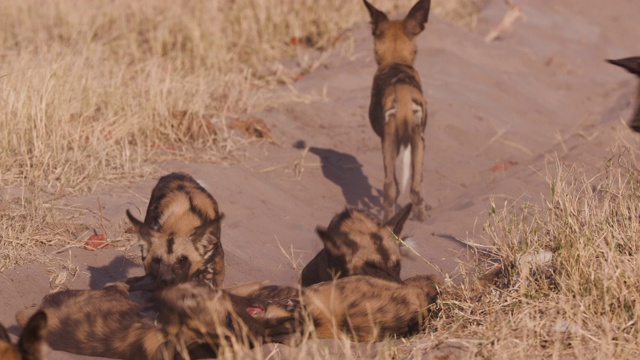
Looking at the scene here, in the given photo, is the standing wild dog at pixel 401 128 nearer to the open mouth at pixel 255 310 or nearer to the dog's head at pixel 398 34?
the dog's head at pixel 398 34

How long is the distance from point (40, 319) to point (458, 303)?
1827 mm

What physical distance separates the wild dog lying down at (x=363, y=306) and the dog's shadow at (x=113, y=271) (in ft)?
3.29

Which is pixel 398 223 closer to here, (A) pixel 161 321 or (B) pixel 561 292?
(B) pixel 561 292

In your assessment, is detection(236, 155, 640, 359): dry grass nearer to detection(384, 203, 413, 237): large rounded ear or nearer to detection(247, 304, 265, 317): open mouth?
detection(247, 304, 265, 317): open mouth

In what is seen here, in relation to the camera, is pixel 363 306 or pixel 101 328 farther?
pixel 363 306

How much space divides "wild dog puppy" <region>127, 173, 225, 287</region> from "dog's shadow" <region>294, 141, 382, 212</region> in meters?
2.29

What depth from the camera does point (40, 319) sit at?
3127 millimetres

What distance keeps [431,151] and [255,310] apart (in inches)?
186

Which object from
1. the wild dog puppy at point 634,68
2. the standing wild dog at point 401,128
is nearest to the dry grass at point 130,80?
the standing wild dog at point 401,128

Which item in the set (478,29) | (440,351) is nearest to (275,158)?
(440,351)

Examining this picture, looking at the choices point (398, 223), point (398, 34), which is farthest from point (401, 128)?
point (398, 223)

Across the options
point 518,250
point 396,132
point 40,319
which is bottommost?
point 396,132

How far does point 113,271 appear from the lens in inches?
216

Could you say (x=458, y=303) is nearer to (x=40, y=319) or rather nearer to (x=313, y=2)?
(x=40, y=319)
